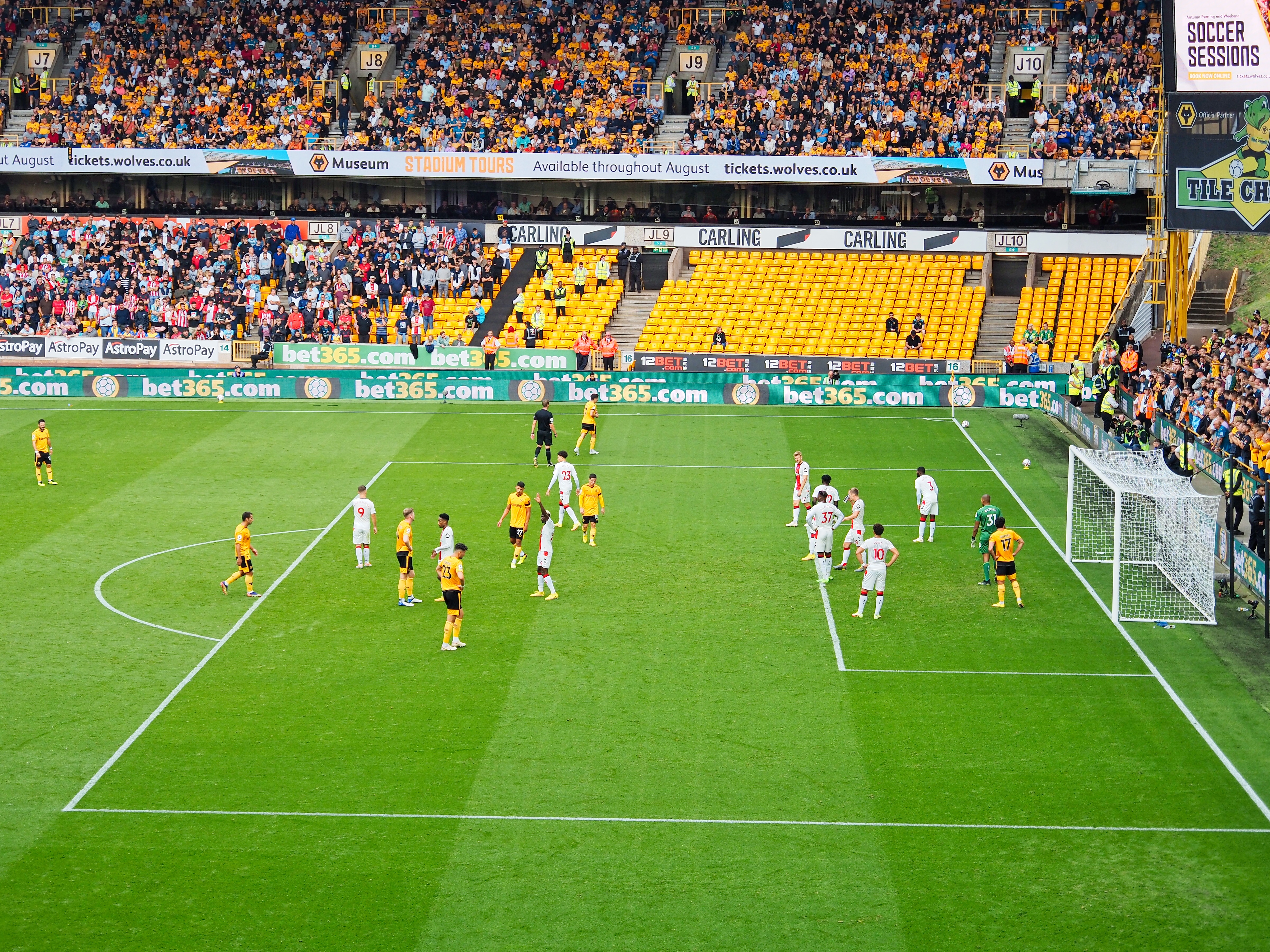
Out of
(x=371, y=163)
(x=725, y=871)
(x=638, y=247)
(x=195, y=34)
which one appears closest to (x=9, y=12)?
(x=195, y=34)

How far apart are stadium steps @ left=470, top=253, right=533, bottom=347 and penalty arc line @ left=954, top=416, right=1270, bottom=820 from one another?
→ 74.1 feet

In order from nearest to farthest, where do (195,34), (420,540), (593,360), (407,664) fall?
(407,664) < (420,540) < (593,360) < (195,34)

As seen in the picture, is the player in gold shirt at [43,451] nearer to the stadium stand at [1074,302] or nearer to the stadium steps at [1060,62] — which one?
the stadium stand at [1074,302]

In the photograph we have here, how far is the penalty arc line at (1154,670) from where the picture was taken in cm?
1680

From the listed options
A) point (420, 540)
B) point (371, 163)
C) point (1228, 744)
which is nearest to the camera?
point (1228, 744)

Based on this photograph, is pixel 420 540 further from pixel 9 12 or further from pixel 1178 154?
pixel 9 12

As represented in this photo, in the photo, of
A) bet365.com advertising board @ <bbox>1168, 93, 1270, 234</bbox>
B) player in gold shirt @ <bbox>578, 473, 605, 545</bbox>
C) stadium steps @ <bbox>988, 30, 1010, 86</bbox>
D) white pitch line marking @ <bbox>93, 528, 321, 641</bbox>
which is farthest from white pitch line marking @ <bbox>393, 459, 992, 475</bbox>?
stadium steps @ <bbox>988, 30, 1010, 86</bbox>

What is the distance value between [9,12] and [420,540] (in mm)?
47363

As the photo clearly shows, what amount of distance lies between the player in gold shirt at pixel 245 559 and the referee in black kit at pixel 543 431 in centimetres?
1012

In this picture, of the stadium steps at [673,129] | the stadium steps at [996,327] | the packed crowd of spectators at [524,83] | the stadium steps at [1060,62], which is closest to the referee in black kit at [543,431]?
the stadium steps at [996,327]

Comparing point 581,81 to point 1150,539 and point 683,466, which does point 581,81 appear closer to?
point 683,466

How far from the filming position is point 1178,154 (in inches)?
1146

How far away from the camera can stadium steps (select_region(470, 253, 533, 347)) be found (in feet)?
168

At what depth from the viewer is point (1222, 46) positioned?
28.2m
